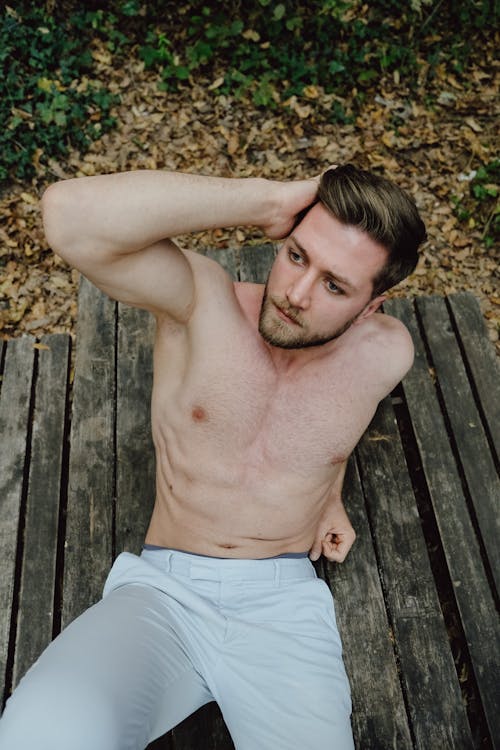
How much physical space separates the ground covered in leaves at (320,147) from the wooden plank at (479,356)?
2.21ft

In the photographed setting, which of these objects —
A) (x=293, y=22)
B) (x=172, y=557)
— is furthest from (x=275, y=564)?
(x=293, y=22)

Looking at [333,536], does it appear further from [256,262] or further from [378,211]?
[256,262]

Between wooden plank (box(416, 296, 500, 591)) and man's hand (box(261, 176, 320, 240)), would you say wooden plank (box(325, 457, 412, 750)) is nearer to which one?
wooden plank (box(416, 296, 500, 591))

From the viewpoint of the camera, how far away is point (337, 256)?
2109 millimetres

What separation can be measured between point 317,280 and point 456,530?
54.8 inches

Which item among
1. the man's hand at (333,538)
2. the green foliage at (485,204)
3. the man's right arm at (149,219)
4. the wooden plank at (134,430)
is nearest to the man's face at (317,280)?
the man's right arm at (149,219)

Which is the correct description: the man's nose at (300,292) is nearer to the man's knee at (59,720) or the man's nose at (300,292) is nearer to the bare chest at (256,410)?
the bare chest at (256,410)

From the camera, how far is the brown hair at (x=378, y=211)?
209 centimetres

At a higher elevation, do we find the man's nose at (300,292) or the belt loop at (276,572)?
the man's nose at (300,292)

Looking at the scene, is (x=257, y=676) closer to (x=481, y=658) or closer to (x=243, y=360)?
(x=481, y=658)

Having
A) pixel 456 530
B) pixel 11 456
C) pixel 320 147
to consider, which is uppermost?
pixel 320 147

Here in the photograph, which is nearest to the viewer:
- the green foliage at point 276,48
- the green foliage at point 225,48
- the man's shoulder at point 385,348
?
the man's shoulder at point 385,348

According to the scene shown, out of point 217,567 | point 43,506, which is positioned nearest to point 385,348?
point 217,567

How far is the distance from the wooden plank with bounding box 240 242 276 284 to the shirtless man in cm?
84
